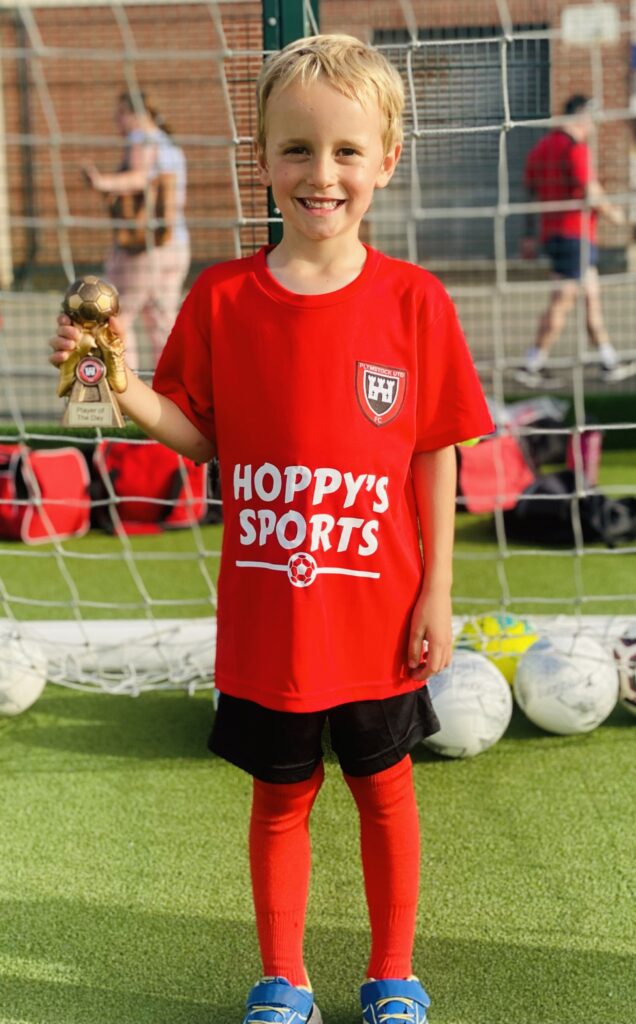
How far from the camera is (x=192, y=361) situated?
6.42 ft

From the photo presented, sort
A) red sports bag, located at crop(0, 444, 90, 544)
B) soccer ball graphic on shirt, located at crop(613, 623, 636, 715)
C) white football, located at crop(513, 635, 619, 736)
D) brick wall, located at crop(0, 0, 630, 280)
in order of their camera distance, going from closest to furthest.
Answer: white football, located at crop(513, 635, 619, 736) < soccer ball graphic on shirt, located at crop(613, 623, 636, 715) < red sports bag, located at crop(0, 444, 90, 544) < brick wall, located at crop(0, 0, 630, 280)

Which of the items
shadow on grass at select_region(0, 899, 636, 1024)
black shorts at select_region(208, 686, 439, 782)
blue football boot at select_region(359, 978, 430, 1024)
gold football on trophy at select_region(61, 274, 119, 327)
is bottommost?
shadow on grass at select_region(0, 899, 636, 1024)

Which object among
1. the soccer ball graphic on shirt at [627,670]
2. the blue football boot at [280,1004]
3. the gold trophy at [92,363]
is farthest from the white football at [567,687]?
the gold trophy at [92,363]

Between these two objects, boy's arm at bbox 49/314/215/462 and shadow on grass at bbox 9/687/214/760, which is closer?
boy's arm at bbox 49/314/215/462

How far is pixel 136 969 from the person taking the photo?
2.16m

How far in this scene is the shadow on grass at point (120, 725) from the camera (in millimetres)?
3084

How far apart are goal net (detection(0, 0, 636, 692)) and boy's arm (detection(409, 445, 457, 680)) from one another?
3.63ft

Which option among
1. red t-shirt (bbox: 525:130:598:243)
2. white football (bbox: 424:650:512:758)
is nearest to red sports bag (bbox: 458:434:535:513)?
white football (bbox: 424:650:512:758)

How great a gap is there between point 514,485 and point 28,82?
11.4m

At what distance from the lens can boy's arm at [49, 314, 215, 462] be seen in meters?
1.78

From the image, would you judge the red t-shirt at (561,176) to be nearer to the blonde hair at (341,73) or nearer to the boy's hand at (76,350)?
the blonde hair at (341,73)

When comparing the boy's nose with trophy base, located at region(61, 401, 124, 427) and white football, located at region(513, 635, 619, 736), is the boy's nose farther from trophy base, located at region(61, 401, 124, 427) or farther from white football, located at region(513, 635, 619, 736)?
white football, located at region(513, 635, 619, 736)

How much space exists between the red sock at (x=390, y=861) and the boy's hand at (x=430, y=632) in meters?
0.17

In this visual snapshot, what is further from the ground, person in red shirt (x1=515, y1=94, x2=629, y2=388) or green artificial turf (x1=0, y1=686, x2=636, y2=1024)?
person in red shirt (x1=515, y1=94, x2=629, y2=388)
